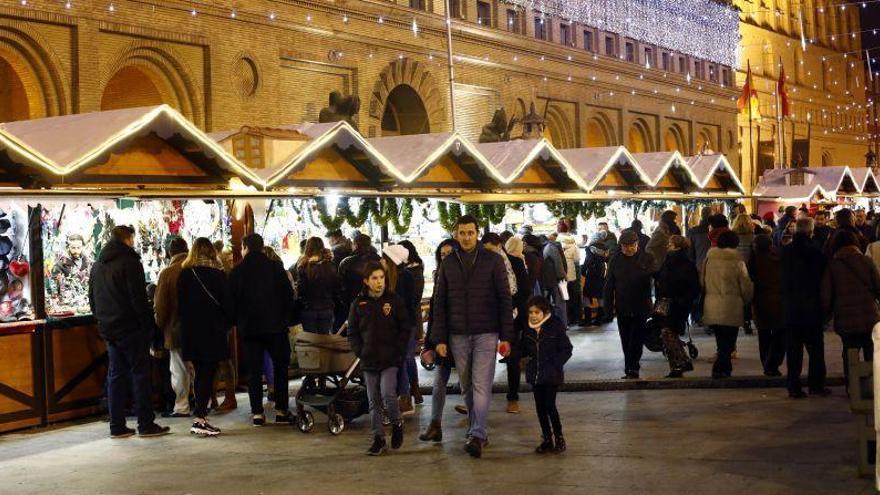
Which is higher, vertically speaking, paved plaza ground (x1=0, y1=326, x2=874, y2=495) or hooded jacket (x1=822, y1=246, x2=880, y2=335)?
hooded jacket (x1=822, y1=246, x2=880, y2=335)

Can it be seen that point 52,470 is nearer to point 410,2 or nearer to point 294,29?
point 294,29

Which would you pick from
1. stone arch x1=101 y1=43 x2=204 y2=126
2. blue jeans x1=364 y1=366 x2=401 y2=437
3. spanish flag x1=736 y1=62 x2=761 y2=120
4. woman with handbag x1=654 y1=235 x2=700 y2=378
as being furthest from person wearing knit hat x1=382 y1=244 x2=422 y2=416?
spanish flag x1=736 y1=62 x2=761 y2=120

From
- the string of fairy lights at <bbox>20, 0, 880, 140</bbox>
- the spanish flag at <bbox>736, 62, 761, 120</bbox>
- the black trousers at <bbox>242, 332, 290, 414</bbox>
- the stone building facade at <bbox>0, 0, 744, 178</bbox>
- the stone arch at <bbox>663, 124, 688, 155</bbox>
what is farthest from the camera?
the stone arch at <bbox>663, 124, 688, 155</bbox>

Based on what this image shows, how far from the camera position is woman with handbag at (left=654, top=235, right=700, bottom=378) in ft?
46.9

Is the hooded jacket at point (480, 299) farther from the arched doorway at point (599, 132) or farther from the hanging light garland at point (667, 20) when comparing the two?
the arched doorway at point (599, 132)

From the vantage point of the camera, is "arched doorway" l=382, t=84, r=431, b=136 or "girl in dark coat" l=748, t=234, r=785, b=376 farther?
"arched doorway" l=382, t=84, r=431, b=136

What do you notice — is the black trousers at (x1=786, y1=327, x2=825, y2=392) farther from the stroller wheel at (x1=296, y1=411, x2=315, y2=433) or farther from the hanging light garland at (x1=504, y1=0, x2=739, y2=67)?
the hanging light garland at (x1=504, y1=0, x2=739, y2=67)

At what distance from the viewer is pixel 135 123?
42.9ft

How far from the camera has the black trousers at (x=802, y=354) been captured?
1234cm

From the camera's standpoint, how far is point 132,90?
2647 centimetres

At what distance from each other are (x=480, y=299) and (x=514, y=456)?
1.24 meters

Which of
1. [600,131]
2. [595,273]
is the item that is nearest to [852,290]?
[595,273]

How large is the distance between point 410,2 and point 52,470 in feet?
80.7

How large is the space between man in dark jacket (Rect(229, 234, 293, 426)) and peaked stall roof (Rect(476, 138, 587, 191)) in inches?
296
